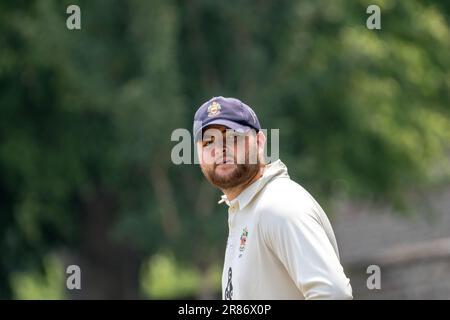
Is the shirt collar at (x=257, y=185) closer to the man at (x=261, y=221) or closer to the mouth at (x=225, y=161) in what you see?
the man at (x=261, y=221)

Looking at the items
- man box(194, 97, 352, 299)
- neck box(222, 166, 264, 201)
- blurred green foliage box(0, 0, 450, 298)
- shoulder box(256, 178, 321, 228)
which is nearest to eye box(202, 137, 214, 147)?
man box(194, 97, 352, 299)

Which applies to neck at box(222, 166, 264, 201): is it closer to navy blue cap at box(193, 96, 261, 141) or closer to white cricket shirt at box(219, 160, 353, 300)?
white cricket shirt at box(219, 160, 353, 300)

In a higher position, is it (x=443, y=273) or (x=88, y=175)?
(x=88, y=175)

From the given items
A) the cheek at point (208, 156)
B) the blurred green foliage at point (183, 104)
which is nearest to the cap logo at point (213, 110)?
the cheek at point (208, 156)

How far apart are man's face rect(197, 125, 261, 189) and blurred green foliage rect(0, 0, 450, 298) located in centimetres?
1158

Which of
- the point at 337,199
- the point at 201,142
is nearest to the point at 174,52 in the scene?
the point at 337,199

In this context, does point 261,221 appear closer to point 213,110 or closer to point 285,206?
point 285,206

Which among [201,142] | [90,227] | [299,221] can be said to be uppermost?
[90,227]

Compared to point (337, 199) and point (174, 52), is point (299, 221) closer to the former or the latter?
point (174, 52)

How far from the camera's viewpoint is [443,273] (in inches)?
799

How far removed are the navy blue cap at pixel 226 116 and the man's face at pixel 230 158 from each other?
0.08 feet

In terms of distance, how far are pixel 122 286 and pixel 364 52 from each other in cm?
622

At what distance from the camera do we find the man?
12.3 feet

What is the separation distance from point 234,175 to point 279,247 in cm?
Answer: 42
